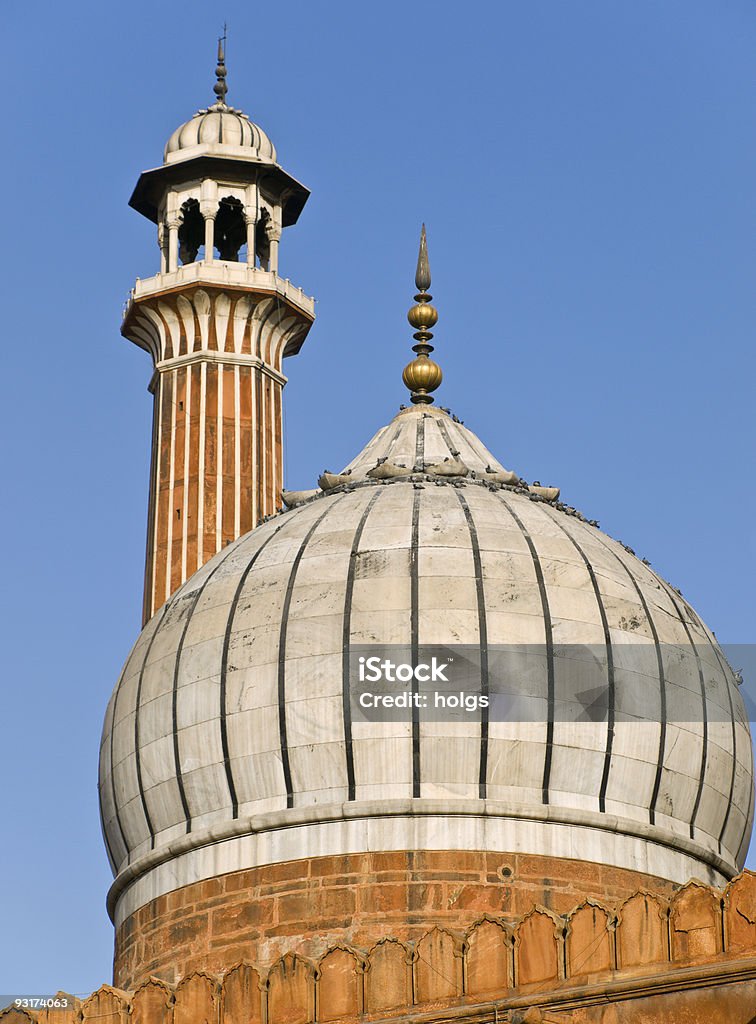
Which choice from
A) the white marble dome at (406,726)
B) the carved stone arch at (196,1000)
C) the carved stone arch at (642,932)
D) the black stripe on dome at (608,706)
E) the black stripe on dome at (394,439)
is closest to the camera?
the carved stone arch at (642,932)

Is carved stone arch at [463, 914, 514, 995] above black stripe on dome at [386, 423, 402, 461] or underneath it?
underneath

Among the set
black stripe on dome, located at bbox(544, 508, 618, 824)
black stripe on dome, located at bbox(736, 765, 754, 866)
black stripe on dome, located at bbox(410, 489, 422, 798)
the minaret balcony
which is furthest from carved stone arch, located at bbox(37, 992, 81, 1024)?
the minaret balcony

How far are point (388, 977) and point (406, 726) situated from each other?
217cm

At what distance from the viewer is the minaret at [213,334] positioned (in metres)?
29.2

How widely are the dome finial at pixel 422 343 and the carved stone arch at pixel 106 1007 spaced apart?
249 inches

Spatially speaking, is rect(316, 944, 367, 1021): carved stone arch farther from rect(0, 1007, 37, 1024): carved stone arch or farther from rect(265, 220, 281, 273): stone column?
rect(265, 220, 281, 273): stone column

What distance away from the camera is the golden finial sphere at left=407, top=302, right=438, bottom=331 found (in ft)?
69.8

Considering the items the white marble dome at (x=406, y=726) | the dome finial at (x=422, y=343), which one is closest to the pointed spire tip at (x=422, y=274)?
the dome finial at (x=422, y=343)

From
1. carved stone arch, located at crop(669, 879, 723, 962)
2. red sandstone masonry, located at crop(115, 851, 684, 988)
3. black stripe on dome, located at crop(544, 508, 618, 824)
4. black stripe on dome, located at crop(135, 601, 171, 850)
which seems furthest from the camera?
black stripe on dome, located at crop(135, 601, 171, 850)

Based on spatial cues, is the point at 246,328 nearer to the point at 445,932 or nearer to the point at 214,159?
the point at 214,159

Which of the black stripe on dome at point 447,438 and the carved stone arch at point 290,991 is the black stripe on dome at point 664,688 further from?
the carved stone arch at point 290,991

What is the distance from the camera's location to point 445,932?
47.8 feet

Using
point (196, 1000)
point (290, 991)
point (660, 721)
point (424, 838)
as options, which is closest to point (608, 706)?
point (660, 721)

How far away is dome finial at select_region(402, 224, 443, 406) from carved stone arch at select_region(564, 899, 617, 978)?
6900mm
